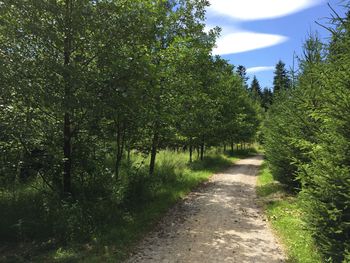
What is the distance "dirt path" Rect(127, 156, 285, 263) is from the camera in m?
6.57

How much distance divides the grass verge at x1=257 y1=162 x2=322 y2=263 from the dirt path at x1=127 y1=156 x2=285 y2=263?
11.2 inches

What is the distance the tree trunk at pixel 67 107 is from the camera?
697 cm

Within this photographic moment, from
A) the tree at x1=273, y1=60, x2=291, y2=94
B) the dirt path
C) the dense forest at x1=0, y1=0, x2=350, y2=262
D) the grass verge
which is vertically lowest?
the dirt path

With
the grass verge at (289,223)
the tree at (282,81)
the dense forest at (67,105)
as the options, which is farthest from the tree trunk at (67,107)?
the tree at (282,81)

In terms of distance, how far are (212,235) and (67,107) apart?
4.62 meters

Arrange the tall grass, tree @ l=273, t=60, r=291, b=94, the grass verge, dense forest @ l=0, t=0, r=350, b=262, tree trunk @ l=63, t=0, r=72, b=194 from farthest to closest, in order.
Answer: tree @ l=273, t=60, r=291, b=94 < tree trunk @ l=63, t=0, r=72, b=194 < the tall grass < the grass verge < dense forest @ l=0, t=0, r=350, b=262

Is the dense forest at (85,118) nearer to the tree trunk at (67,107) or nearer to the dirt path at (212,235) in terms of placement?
the tree trunk at (67,107)

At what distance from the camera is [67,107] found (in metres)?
6.92

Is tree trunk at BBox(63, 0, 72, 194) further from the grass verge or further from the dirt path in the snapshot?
the grass verge

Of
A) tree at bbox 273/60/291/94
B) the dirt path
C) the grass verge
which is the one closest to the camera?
the grass verge

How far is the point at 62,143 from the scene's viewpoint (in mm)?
8141

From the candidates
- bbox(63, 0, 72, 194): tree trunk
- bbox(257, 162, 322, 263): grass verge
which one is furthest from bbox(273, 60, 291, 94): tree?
bbox(63, 0, 72, 194): tree trunk

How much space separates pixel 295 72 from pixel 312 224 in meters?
8.48

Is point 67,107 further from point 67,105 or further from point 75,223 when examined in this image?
point 75,223
